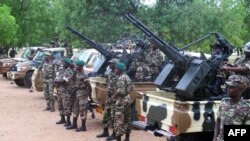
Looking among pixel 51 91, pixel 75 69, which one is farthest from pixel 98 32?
pixel 75 69

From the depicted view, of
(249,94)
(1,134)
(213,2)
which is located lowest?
(1,134)

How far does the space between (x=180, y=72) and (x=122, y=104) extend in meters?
1.48

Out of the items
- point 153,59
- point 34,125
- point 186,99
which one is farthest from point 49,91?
point 186,99

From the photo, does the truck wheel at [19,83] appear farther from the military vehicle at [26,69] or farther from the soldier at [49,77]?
the soldier at [49,77]

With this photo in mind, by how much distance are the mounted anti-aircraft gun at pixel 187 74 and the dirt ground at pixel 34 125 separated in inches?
84.0

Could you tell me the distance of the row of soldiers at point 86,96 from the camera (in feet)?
28.9

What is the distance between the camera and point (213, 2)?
27.8 m

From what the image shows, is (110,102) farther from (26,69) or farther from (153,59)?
(26,69)

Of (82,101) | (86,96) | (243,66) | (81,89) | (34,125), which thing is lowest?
(34,125)

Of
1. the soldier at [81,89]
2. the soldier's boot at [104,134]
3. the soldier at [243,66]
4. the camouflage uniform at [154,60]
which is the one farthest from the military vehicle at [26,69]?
the soldier at [243,66]

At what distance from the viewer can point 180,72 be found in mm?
7809

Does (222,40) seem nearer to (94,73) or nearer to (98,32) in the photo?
(94,73)

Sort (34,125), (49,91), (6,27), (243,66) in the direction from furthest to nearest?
1. (6,27)
2. (49,91)
3. (34,125)
4. (243,66)

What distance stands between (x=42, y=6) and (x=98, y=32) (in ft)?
45.6
